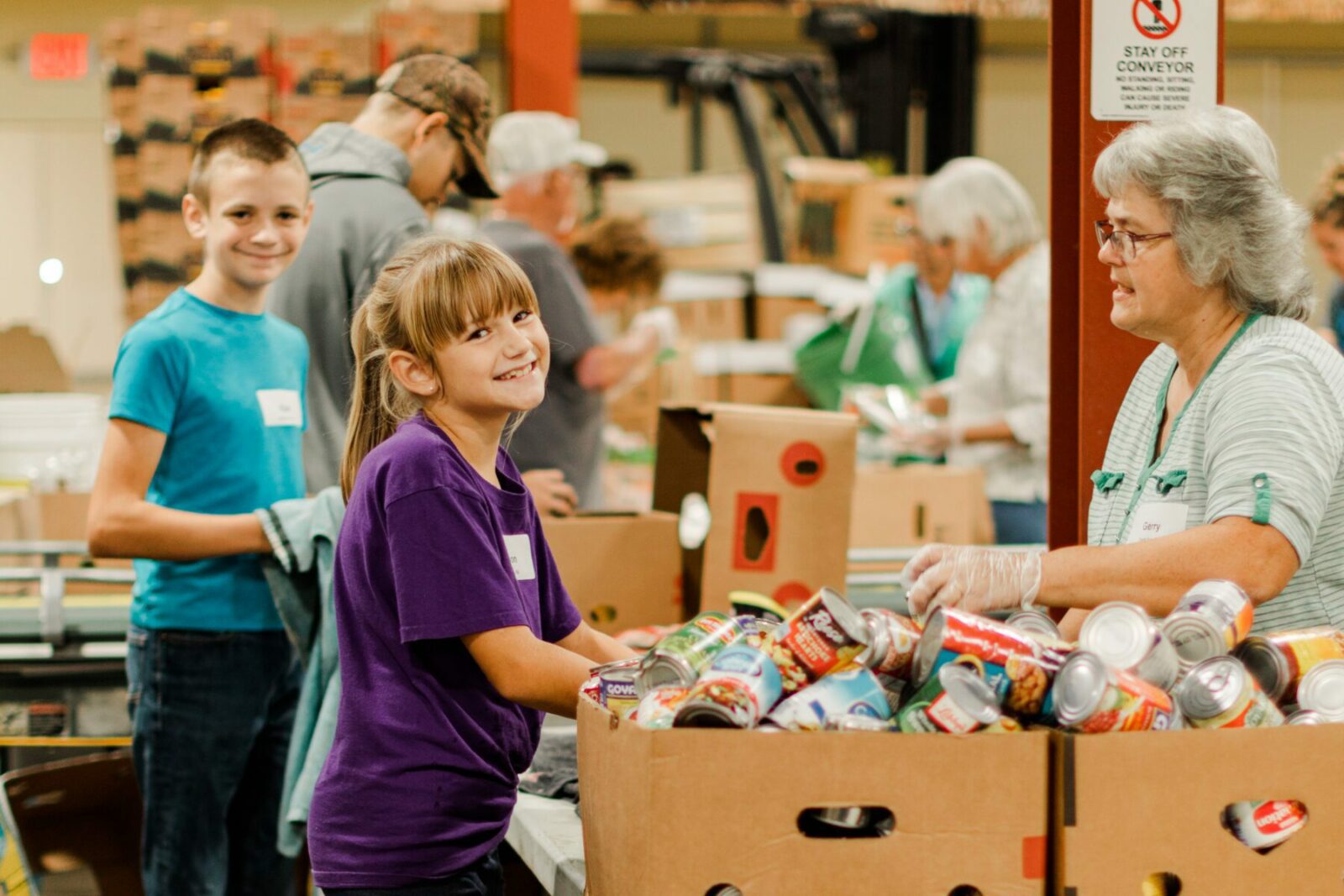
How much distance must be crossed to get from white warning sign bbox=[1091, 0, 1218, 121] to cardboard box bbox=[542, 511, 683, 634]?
1.26 meters

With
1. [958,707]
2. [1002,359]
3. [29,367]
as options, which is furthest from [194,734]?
[29,367]

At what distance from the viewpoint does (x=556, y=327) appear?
366cm

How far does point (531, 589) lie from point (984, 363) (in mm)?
2729

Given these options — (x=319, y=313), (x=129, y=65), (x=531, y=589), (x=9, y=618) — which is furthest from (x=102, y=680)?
(x=129, y=65)

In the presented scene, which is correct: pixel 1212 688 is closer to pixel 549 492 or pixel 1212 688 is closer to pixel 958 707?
pixel 958 707

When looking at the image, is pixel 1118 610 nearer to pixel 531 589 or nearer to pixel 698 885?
pixel 698 885

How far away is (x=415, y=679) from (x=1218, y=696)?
2.81 feet

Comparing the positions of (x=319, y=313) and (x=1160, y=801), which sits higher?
(x=319, y=313)

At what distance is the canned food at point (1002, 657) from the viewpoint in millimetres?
1440

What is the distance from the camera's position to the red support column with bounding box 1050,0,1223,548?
2314 millimetres

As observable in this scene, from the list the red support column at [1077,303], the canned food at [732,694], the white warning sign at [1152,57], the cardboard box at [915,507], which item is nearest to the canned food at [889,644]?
the canned food at [732,694]

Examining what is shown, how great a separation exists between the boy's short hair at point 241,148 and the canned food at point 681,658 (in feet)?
4.69

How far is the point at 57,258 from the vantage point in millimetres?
8469

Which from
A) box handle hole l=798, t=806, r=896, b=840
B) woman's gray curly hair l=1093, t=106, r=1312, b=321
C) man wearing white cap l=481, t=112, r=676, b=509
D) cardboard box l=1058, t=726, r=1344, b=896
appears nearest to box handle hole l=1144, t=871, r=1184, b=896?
cardboard box l=1058, t=726, r=1344, b=896
